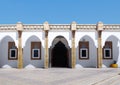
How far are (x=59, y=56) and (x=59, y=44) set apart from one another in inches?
61.1

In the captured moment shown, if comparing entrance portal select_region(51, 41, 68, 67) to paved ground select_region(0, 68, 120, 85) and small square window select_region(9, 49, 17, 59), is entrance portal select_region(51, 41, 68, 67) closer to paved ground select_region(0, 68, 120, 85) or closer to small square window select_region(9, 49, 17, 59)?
small square window select_region(9, 49, 17, 59)

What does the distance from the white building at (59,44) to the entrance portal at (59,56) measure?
0.93 feet

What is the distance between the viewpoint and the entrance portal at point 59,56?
35.2 m

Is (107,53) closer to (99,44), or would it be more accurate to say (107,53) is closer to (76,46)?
(99,44)

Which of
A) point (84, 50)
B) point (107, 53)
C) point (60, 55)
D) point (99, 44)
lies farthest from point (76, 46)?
point (107, 53)

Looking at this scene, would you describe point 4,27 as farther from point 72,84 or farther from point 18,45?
point 72,84

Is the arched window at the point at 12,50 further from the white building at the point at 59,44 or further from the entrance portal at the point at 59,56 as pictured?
the entrance portal at the point at 59,56

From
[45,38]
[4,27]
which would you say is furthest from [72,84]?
[4,27]

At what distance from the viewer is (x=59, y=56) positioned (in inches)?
1387

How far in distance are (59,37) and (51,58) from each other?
2872 millimetres

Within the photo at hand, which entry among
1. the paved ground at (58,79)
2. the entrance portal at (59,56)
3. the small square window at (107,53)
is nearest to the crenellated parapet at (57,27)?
the small square window at (107,53)

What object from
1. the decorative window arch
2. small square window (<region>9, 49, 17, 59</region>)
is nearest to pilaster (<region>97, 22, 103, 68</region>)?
the decorative window arch

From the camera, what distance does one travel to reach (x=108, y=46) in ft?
110

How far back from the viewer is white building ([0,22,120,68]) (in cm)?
3183
